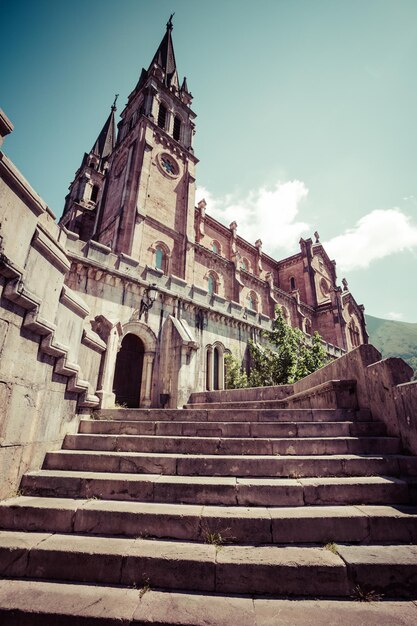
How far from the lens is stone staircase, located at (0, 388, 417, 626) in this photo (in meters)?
2.10

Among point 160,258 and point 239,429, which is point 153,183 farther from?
point 239,429

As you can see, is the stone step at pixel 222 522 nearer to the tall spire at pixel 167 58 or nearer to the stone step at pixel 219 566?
the stone step at pixel 219 566

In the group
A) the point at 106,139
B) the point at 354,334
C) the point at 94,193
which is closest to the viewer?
the point at 94,193

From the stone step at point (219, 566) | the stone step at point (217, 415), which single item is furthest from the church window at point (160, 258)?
the stone step at point (219, 566)

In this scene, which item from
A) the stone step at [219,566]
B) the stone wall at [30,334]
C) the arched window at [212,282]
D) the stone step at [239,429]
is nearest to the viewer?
the stone step at [219,566]

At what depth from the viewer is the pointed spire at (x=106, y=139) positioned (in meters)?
32.8

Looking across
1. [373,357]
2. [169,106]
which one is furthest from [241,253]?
[373,357]

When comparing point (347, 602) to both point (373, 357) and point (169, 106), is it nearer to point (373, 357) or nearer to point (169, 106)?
point (373, 357)

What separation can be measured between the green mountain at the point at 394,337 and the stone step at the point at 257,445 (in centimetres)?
8892

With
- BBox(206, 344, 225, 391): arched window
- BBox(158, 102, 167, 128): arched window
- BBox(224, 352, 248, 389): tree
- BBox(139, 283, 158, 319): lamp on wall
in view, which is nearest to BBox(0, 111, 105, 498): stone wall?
BBox(139, 283, 158, 319): lamp on wall

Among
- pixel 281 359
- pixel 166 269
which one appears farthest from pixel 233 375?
pixel 166 269

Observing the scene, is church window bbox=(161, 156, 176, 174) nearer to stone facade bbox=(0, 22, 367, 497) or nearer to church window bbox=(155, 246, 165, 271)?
stone facade bbox=(0, 22, 367, 497)

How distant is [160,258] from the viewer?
1852 cm

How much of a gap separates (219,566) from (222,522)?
0.45m
